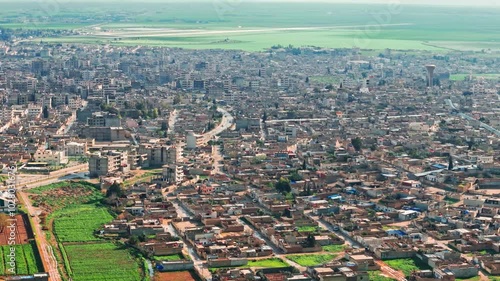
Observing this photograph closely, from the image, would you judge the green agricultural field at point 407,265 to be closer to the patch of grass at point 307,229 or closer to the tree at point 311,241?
the tree at point 311,241

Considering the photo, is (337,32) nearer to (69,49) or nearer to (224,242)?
(69,49)

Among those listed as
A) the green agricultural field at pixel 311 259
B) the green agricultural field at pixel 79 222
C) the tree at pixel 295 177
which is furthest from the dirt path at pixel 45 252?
the tree at pixel 295 177

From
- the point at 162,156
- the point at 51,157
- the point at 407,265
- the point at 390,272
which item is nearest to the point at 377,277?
the point at 390,272

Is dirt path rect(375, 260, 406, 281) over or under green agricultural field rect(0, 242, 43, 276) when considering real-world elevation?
under

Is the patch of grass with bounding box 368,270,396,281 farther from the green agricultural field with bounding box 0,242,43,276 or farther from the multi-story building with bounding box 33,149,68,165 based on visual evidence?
the multi-story building with bounding box 33,149,68,165

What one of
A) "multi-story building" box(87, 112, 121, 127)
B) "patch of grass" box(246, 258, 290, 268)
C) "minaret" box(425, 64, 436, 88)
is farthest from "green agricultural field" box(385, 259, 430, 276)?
"minaret" box(425, 64, 436, 88)
